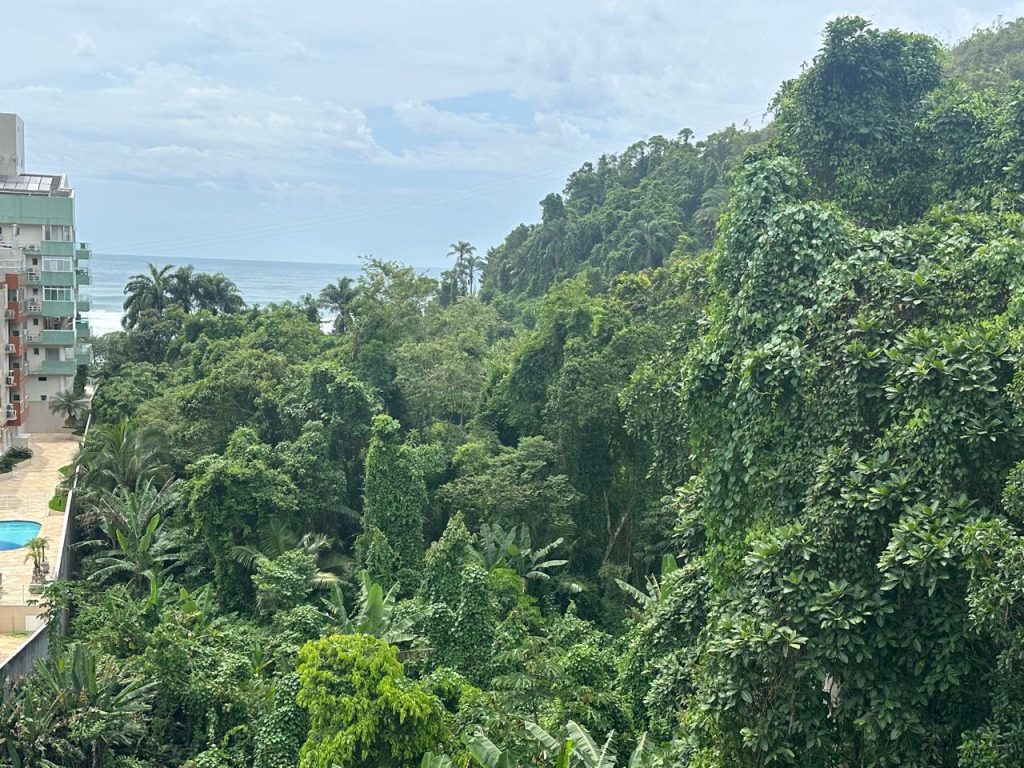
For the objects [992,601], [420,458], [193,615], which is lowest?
[193,615]

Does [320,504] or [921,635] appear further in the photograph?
[320,504]

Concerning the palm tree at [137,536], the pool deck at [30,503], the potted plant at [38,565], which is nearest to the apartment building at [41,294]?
the pool deck at [30,503]

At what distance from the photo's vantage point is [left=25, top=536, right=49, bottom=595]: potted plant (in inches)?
758

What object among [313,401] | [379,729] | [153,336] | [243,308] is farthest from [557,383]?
[243,308]

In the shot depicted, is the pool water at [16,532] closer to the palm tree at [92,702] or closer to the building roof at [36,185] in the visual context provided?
the palm tree at [92,702]

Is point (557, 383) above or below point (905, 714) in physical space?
above

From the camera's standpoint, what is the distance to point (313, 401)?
2594 cm

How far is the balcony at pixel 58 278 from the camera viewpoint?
35.5 metres

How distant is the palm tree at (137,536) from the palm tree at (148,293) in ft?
76.9

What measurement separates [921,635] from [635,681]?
262 inches

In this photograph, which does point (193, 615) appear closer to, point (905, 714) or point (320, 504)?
point (320, 504)

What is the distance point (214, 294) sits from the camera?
4809 centimetres

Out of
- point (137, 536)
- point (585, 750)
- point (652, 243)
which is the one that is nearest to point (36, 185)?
point (137, 536)

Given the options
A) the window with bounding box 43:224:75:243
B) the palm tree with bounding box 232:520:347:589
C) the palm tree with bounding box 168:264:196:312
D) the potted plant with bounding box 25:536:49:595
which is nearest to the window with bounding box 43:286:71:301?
the window with bounding box 43:224:75:243
